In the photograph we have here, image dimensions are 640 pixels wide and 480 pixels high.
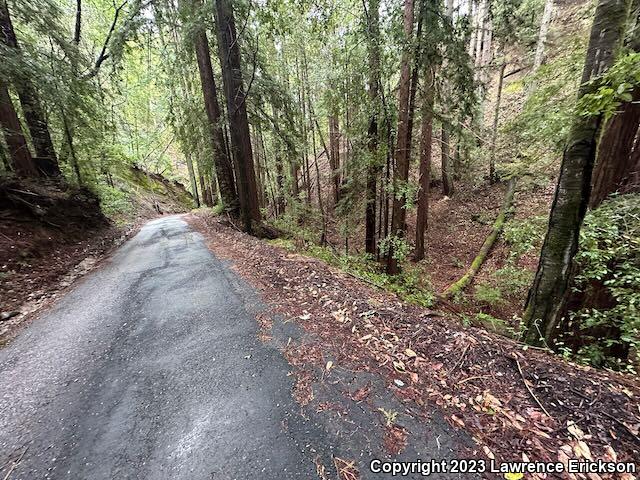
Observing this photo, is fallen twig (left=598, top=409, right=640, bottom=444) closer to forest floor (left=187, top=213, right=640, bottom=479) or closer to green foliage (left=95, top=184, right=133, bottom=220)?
forest floor (left=187, top=213, right=640, bottom=479)

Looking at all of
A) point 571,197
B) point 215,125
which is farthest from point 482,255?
point 215,125

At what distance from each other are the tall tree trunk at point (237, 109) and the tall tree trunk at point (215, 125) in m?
1.37

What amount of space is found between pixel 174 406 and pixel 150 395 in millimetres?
315

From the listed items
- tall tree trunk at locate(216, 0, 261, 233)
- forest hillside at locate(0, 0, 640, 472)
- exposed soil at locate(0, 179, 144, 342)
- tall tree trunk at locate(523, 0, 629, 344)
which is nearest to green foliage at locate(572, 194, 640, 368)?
forest hillside at locate(0, 0, 640, 472)

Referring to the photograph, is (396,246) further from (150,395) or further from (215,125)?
(215,125)

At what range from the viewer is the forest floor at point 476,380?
172 cm

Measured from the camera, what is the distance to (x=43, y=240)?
6543 mm

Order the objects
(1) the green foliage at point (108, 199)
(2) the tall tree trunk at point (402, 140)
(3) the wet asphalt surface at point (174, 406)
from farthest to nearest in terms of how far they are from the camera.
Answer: (1) the green foliage at point (108, 199)
(2) the tall tree trunk at point (402, 140)
(3) the wet asphalt surface at point (174, 406)

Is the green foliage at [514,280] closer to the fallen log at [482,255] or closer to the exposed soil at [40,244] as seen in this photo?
the fallen log at [482,255]

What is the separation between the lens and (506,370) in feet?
7.43

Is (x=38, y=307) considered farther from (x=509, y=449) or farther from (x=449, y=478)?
(x=509, y=449)

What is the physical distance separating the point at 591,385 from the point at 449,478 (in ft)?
4.54

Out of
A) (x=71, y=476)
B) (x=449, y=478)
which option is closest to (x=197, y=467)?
(x=71, y=476)

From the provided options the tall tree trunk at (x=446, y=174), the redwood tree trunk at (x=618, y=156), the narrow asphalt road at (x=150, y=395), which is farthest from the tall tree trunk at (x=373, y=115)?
the tall tree trunk at (x=446, y=174)
